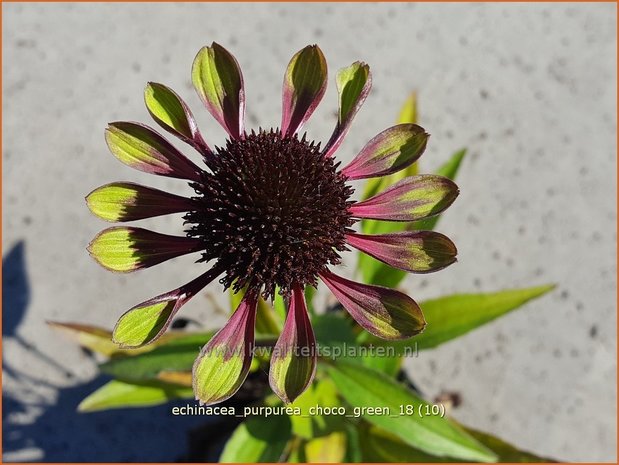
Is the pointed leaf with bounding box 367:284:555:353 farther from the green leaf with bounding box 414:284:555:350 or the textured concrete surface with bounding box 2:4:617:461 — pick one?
the textured concrete surface with bounding box 2:4:617:461

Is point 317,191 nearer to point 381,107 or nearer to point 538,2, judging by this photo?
point 381,107

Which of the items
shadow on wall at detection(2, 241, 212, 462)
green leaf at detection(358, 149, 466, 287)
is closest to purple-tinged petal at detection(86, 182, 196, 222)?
green leaf at detection(358, 149, 466, 287)

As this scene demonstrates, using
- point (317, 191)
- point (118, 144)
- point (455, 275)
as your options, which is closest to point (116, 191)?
point (118, 144)

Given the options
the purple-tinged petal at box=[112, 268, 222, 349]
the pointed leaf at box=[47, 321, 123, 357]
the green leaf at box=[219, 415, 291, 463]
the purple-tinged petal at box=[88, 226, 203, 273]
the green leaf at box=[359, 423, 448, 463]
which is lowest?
the green leaf at box=[359, 423, 448, 463]

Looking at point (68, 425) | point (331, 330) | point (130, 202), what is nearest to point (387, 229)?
point (331, 330)

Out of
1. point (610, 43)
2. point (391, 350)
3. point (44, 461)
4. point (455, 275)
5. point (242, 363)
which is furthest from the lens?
point (610, 43)

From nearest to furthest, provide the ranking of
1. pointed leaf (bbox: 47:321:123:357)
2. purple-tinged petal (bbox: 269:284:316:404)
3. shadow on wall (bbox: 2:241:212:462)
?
purple-tinged petal (bbox: 269:284:316:404)
pointed leaf (bbox: 47:321:123:357)
shadow on wall (bbox: 2:241:212:462)

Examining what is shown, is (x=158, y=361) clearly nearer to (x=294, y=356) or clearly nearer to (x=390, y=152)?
(x=294, y=356)
